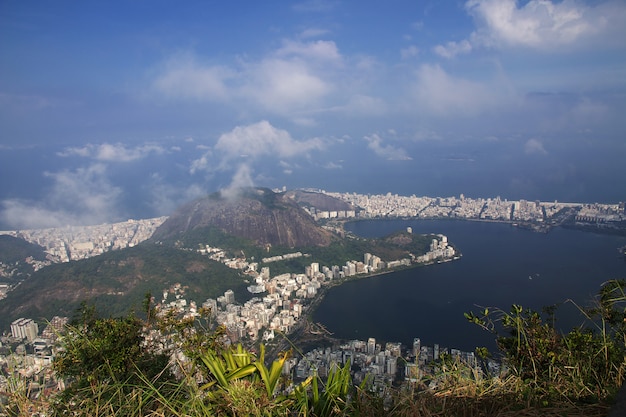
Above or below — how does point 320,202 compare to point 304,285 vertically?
above

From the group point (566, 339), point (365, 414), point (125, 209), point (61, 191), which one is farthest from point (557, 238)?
point (61, 191)

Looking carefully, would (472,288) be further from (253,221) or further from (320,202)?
(320,202)

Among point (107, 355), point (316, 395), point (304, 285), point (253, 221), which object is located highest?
point (316, 395)

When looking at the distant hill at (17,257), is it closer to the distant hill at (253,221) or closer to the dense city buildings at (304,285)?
the dense city buildings at (304,285)

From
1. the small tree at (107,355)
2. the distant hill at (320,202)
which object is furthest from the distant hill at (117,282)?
Answer: the distant hill at (320,202)

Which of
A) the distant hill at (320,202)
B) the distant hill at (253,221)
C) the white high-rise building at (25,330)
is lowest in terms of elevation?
the white high-rise building at (25,330)

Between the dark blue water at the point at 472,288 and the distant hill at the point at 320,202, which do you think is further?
the distant hill at the point at 320,202

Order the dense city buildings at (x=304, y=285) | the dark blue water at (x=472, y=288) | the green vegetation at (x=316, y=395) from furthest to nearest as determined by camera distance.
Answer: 1. the dark blue water at (x=472, y=288)
2. the dense city buildings at (x=304, y=285)
3. the green vegetation at (x=316, y=395)

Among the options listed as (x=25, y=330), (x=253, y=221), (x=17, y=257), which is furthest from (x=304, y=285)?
(x=17, y=257)
